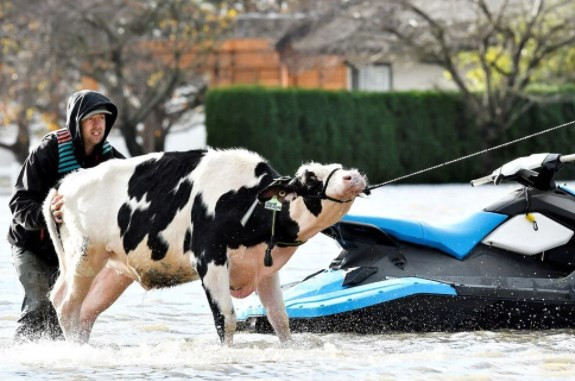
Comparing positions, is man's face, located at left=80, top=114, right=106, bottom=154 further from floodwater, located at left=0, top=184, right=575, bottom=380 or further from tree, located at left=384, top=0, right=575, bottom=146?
tree, located at left=384, top=0, right=575, bottom=146

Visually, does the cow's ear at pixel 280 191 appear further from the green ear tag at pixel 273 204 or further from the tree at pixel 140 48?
the tree at pixel 140 48

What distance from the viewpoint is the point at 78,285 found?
874 centimetres

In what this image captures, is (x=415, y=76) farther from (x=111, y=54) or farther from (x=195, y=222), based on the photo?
(x=195, y=222)

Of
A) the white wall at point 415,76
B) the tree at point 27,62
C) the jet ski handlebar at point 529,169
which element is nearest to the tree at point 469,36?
the white wall at point 415,76

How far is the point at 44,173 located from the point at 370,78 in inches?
1492

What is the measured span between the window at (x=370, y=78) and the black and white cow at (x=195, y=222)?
124 feet

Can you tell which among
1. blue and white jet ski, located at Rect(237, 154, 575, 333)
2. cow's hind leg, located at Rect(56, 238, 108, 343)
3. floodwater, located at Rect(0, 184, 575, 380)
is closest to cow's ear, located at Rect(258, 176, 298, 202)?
floodwater, located at Rect(0, 184, 575, 380)

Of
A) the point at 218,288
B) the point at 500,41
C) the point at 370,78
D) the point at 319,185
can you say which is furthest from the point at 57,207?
the point at 370,78

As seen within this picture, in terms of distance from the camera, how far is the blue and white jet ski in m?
9.64

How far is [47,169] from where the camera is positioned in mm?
8992

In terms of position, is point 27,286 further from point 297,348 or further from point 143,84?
point 143,84

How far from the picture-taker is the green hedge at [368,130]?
3362cm

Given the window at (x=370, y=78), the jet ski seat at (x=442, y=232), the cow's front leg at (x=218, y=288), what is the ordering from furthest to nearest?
the window at (x=370, y=78) < the jet ski seat at (x=442, y=232) < the cow's front leg at (x=218, y=288)

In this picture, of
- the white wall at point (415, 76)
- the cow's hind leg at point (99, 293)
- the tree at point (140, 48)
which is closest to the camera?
the cow's hind leg at point (99, 293)
